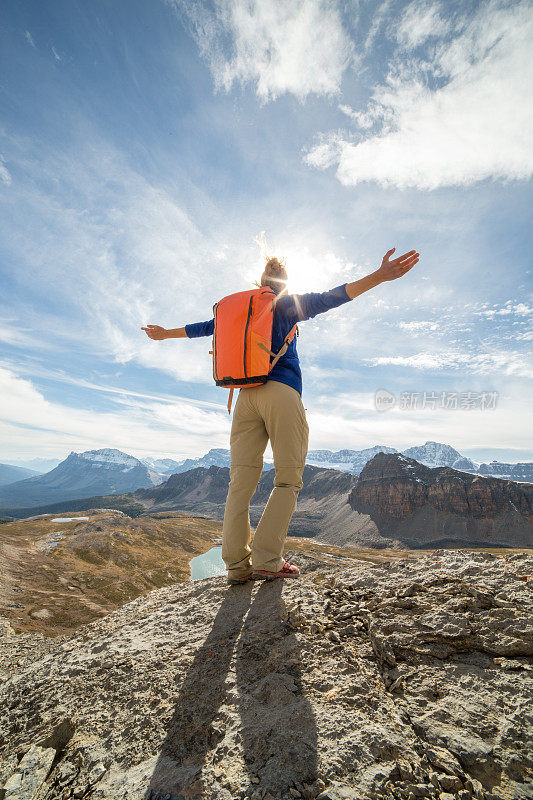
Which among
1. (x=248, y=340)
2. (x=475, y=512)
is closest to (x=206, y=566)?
(x=248, y=340)

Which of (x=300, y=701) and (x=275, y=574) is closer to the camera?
(x=300, y=701)

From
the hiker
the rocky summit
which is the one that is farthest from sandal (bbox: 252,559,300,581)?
the rocky summit

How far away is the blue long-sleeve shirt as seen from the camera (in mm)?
5191

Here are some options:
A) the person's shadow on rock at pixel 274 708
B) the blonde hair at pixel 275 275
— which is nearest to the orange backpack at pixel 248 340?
the blonde hair at pixel 275 275

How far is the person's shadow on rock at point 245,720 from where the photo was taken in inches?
89.0

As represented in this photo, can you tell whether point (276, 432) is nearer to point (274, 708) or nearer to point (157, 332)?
point (274, 708)

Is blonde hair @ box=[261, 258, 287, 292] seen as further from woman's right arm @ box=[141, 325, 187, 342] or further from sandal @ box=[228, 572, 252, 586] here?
sandal @ box=[228, 572, 252, 586]

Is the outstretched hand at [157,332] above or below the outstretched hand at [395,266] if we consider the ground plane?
below

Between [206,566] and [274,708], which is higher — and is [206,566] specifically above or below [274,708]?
below

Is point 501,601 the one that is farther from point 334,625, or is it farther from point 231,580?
point 231,580

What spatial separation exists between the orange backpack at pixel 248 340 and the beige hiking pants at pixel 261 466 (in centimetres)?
36

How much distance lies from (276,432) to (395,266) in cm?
306

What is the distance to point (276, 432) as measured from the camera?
16.8 ft

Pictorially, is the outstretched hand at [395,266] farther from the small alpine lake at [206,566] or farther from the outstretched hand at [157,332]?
the small alpine lake at [206,566]
